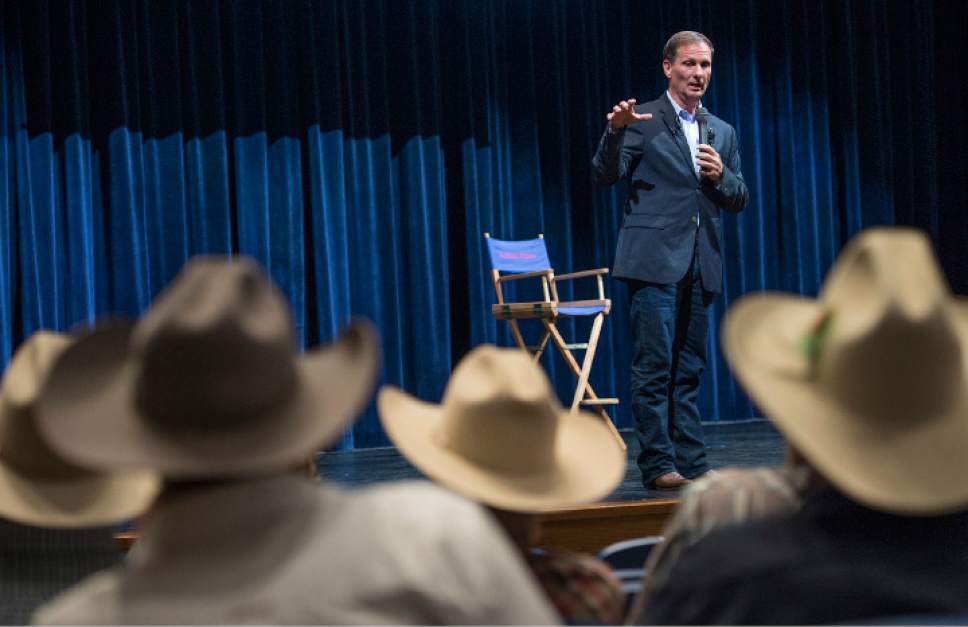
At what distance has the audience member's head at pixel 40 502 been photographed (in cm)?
139

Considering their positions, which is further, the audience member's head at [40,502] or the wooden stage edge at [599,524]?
the wooden stage edge at [599,524]

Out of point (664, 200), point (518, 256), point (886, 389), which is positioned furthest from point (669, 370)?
point (886, 389)

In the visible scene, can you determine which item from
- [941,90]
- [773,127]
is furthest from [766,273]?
[941,90]

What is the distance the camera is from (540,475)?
1.33 metres

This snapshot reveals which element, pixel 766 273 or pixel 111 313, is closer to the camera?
pixel 111 313

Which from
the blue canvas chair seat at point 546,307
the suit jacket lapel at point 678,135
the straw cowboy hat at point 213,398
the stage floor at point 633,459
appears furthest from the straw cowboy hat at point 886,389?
the blue canvas chair seat at point 546,307

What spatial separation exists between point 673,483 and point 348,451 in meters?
2.81

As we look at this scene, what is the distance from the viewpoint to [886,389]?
1021 millimetres

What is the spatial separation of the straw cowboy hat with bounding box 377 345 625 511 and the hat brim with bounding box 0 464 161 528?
1.09 ft

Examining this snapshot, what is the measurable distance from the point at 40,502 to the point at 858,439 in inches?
39.4

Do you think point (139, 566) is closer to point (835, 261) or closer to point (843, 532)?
point (843, 532)

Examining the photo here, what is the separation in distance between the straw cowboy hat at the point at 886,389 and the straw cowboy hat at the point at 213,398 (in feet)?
1.35

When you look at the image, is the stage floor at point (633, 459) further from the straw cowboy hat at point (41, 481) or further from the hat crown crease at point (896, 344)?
the hat crown crease at point (896, 344)

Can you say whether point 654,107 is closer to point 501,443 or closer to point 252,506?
point 501,443
